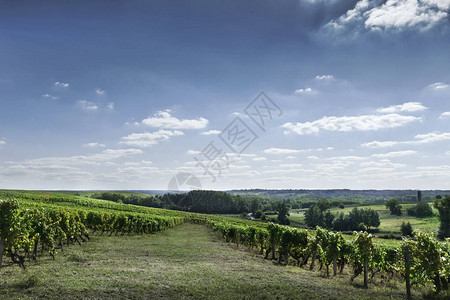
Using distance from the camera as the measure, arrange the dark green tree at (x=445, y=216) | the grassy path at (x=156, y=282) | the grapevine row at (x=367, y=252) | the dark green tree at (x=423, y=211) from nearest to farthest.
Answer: the grassy path at (x=156, y=282)
the grapevine row at (x=367, y=252)
the dark green tree at (x=445, y=216)
the dark green tree at (x=423, y=211)

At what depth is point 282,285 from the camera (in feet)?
54.4

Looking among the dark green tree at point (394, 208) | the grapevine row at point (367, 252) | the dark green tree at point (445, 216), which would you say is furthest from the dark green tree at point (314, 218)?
the grapevine row at point (367, 252)

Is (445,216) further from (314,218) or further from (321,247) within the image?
(321,247)

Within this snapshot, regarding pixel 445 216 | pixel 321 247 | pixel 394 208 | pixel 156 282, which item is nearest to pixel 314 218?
pixel 394 208

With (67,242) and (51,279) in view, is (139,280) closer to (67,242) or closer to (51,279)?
(51,279)

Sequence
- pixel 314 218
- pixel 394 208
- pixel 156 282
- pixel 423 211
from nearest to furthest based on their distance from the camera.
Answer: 1. pixel 156 282
2. pixel 423 211
3. pixel 314 218
4. pixel 394 208

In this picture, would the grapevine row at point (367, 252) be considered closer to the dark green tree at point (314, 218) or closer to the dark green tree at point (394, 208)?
the dark green tree at point (314, 218)

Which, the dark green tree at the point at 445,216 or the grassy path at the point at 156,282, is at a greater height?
the grassy path at the point at 156,282

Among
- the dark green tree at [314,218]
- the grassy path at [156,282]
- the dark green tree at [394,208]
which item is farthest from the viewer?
the dark green tree at [394,208]

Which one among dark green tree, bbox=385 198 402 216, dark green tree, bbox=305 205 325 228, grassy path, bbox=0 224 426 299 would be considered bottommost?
dark green tree, bbox=305 205 325 228

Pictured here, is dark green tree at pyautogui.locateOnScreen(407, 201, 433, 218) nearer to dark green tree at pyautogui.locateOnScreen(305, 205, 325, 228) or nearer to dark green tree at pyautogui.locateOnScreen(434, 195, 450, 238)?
dark green tree at pyautogui.locateOnScreen(434, 195, 450, 238)

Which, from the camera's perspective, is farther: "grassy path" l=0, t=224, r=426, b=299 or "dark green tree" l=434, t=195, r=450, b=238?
"dark green tree" l=434, t=195, r=450, b=238

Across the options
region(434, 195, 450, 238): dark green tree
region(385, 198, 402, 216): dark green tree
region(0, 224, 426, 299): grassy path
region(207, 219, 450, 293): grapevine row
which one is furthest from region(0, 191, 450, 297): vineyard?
region(385, 198, 402, 216): dark green tree

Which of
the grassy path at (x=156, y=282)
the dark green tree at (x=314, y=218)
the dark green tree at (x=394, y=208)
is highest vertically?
the grassy path at (x=156, y=282)
